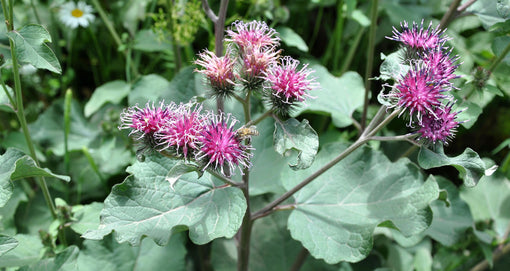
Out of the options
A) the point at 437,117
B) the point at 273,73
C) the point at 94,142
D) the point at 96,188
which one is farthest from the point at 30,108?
the point at 437,117

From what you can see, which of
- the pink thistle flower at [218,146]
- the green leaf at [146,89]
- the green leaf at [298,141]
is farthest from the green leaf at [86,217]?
the green leaf at [298,141]

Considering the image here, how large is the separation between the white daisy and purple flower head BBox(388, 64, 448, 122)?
90.5 inches

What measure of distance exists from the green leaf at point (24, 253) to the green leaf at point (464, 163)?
1750 millimetres

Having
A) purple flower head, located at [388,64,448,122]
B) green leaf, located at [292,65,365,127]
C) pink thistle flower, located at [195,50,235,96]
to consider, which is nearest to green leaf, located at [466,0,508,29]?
green leaf, located at [292,65,365,127]

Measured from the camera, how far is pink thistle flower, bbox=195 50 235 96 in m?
1.61

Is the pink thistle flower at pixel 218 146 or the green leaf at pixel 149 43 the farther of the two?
the green leaf at pixel 149 43

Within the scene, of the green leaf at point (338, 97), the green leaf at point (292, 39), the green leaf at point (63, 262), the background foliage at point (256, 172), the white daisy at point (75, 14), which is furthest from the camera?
the white daisy at point (75, 14)

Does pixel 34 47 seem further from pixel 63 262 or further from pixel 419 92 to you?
pixel 419 92

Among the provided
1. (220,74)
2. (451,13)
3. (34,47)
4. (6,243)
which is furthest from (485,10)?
(6,243)

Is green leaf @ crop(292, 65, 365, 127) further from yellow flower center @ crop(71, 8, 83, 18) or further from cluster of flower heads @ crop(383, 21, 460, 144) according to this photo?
yellow flower center @ crop(71, 8, 83, 18)

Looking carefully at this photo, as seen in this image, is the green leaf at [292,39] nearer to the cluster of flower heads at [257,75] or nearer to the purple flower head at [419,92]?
the cluster of flower heads at [257,75]

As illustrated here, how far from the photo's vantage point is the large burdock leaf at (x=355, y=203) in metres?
1.92

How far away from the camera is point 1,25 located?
1.86 m

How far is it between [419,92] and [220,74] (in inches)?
26.8
